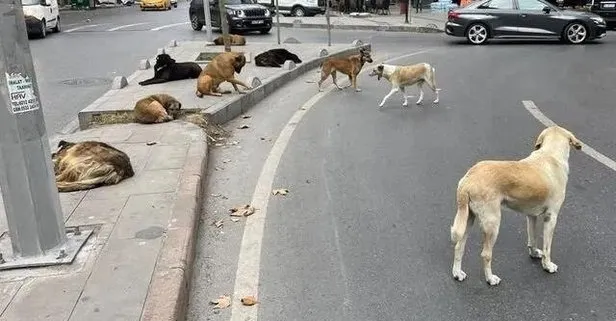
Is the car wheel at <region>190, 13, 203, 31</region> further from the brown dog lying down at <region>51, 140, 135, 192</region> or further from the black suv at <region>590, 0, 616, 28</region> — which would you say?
the brown dog lying down at <region>51, 140, 135, 192</region>

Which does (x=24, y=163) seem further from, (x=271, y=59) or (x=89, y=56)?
(x=89, y=56)

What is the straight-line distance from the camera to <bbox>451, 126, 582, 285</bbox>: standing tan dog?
145 inches

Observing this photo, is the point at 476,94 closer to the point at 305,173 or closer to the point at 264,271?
the point at 305,173

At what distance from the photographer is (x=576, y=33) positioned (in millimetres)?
18625

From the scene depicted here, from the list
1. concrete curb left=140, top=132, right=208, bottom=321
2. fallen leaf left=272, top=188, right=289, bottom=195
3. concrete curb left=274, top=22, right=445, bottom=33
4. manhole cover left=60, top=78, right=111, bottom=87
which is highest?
concrete curb left=140, top=132, right=208, bottom=321

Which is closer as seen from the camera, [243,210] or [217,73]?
[243,210]

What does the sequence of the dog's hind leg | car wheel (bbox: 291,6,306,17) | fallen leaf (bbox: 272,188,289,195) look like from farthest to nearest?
car wheel (bbox: 291,6,306,17)
fallen leaf (bbox: 272,188,289,195)
the dog's hind leg

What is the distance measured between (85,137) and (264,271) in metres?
3.93

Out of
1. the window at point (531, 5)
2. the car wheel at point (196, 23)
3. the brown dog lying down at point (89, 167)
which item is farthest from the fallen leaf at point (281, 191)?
the car wheel at point (196, 23)

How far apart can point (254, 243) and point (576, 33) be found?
1688 centimetres

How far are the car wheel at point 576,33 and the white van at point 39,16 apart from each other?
18.0m

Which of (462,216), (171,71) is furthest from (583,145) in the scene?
(171,71)

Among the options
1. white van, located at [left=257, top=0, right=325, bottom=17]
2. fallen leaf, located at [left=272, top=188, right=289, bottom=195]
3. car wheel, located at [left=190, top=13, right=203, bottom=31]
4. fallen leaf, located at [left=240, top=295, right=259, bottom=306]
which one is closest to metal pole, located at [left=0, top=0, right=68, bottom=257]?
fallen leaf, located at [left=240, top=295, right=259, bottom=306]

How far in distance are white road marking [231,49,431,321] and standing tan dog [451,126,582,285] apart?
1301mm
